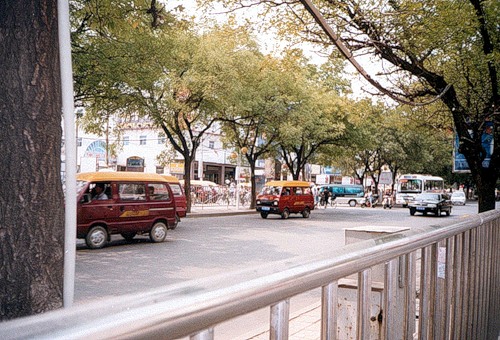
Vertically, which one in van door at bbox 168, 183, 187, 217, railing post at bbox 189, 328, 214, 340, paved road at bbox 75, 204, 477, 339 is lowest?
paved road at bbox 75, 204, 477, 339

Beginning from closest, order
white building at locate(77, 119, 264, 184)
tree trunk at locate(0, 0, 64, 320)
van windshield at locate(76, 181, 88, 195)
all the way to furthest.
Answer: tree trunk at locate(0, 0, 64, 320), van windshield at locate(76, 181, 88, 195), white building at locate(77, 119, 264, 184)

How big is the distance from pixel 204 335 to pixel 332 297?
0.62 meters

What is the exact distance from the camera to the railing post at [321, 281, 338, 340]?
4.79ft

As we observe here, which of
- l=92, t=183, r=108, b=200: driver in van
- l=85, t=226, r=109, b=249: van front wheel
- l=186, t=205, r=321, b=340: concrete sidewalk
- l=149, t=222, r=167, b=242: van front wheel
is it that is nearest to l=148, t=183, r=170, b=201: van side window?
l=149, t=222, r=167, b=242: van front wheel

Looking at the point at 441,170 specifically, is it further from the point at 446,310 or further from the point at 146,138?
the point at 446,310

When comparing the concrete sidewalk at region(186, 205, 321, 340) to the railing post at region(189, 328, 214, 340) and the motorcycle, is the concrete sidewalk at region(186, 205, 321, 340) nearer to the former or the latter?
the railing post at region(189, 328, 214, 340)

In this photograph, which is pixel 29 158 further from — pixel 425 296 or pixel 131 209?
pixel 131 209

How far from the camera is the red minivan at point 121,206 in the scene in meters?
13.1

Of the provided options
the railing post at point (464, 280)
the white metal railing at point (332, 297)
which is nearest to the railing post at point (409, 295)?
the white metal railing at point (332, 297)

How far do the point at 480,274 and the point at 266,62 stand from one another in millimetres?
6390

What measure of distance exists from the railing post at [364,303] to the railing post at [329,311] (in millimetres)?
233

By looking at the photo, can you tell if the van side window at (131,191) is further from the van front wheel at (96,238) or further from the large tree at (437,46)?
the large tree at (437,46)

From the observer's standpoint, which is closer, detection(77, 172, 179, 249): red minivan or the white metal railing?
the white metal railing

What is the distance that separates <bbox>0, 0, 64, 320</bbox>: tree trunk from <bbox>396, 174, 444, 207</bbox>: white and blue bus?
141 feet
